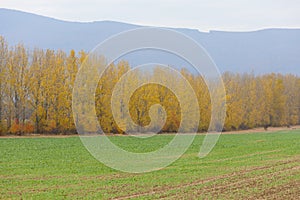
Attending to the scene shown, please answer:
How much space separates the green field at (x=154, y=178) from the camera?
14.9 m

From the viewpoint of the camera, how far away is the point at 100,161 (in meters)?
24.7

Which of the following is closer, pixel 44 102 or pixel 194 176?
pixel 194 176

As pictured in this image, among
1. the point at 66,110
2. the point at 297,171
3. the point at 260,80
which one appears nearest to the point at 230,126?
the point at 260,80

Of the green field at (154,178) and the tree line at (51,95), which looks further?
the tree line at (51,95)

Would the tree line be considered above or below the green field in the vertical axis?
above

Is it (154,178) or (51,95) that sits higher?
(51,95)

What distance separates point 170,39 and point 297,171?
8.01 m

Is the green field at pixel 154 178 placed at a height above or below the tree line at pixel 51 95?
below

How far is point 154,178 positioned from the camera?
1841 centimetres

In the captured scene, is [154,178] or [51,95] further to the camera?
[51,95]

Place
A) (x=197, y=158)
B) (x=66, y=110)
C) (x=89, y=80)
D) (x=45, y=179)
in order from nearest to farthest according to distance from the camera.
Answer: (x=45, y=179) → (x=197, y=158) → (x=89, y=80) → (x=66, y=110)

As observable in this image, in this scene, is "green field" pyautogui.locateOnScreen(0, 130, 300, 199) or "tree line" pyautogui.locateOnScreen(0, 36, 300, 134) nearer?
"green field" pyautogui.locateOnScreen(0, 130, 300, 199)

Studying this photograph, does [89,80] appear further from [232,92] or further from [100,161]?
[232,92]

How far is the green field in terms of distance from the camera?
14.9m
